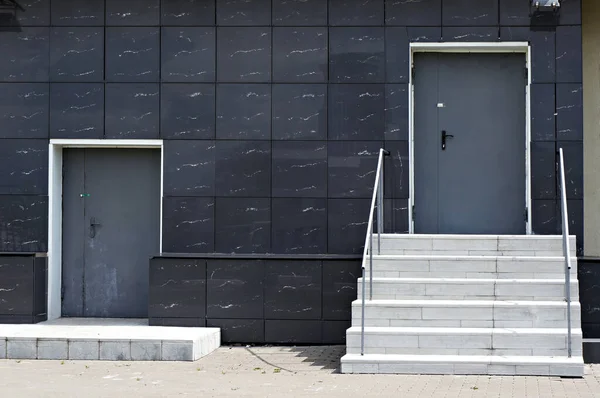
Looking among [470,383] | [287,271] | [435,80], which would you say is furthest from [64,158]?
[470,383]

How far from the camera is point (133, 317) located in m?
15.4

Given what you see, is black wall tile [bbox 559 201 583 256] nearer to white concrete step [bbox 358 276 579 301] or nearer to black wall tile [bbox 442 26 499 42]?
white concrete step [bbox 358 276 579 301]

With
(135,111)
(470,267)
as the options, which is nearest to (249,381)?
(470,267)

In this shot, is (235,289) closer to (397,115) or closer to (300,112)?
(300,112)

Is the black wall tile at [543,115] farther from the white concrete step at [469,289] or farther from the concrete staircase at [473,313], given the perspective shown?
the white concrete step at [469,289]

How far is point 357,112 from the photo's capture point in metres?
14.7

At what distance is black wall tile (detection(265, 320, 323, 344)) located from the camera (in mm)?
14461

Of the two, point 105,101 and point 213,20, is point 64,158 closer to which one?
point 105,101

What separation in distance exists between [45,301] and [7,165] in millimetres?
1868

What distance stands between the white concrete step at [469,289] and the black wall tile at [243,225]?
2135 mm

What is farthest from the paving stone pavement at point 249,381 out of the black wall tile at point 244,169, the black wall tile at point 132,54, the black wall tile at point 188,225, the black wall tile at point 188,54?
the black wall tile at point 132,54

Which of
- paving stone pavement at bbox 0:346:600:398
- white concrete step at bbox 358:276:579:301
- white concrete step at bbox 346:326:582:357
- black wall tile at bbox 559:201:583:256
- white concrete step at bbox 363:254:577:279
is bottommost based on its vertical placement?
paving stone pavement at bbox 0:346:600:398

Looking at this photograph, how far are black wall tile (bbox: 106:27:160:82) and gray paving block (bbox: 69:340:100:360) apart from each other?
3.65 meters

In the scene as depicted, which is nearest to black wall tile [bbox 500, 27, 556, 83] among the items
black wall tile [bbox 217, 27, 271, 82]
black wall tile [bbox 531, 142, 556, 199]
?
black wall tile [bbox 531, 142, 556, 199]
